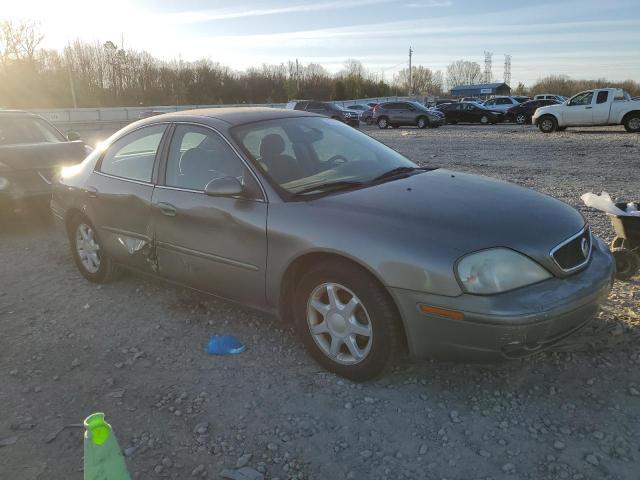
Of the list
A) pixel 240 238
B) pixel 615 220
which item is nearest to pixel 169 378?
pixel 240 238

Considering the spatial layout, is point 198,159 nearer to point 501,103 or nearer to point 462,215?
point 462,215

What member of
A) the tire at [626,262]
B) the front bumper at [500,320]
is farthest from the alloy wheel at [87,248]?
the tire at [626,262]

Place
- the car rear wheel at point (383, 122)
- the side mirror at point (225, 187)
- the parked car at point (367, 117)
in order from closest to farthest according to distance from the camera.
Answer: the side mirror at point (225, 187) → the car rear wheel at point (383, 122) → the parked car at point (367, 117)

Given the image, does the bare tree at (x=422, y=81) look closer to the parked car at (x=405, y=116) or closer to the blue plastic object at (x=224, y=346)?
the parked car at (x=405, y=116)

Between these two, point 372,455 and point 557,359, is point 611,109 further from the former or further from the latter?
point 372,455

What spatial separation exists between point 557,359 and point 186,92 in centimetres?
6195

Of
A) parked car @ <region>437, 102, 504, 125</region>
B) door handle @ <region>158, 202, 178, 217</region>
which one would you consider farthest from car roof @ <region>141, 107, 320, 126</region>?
parked car @ <region>437, 102, 504, 125</region>

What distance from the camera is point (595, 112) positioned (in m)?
20.8

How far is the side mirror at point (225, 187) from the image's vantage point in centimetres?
333

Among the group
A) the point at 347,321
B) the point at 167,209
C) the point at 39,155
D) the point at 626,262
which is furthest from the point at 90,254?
the point at 626,262

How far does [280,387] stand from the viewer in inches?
124

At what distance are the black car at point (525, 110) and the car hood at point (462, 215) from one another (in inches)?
1112

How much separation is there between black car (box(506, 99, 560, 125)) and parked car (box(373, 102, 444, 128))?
4.05m

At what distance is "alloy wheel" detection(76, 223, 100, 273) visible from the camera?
4.87 meters
